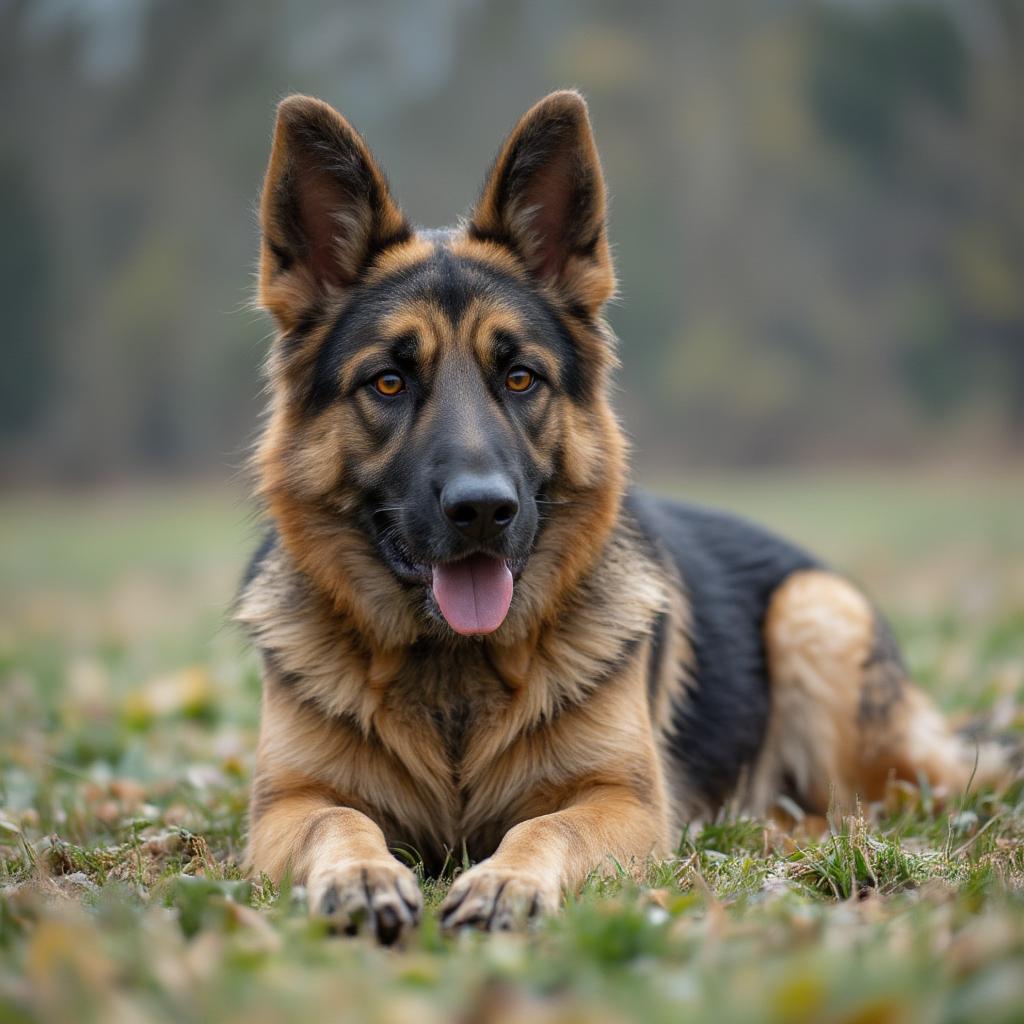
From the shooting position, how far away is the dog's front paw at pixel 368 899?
119 inches

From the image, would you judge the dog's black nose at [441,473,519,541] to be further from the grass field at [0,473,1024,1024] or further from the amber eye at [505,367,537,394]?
the grass field at [0,473,1024,1024]

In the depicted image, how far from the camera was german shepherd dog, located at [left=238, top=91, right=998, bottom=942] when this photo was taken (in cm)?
404

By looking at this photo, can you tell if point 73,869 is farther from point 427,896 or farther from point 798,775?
point 798,775

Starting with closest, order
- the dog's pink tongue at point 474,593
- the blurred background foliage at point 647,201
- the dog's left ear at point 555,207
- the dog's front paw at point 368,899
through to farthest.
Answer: the dog's front paw at point 368,899 < the dog's pink tongue at point 474,593 < the dog's left ear at point 555,207 < the blurred background foliage at point 647,201

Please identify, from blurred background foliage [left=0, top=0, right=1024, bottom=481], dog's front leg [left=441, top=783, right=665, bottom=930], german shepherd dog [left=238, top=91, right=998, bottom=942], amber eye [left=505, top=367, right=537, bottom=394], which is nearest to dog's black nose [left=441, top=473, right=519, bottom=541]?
german shepherd dog [left=238, top=91, right=998, bottom=942]

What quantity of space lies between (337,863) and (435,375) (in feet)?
5.79

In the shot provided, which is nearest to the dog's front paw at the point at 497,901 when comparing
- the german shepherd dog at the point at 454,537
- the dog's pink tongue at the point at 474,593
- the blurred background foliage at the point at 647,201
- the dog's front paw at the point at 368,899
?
the dog's front paw at the point at 368,899

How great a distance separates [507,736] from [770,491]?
900 inches

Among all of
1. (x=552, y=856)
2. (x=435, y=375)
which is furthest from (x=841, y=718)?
(x=435, y=375)

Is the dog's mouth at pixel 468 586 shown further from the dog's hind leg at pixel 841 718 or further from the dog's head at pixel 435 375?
the dog's hind leg at pixel 841 718

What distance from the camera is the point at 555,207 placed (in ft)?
15.3

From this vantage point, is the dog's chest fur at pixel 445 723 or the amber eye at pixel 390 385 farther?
the amber eye at pixel 390 385

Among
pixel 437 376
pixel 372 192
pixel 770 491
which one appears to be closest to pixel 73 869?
pixel 437 376

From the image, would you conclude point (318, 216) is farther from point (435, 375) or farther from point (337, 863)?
point (337, 863)
